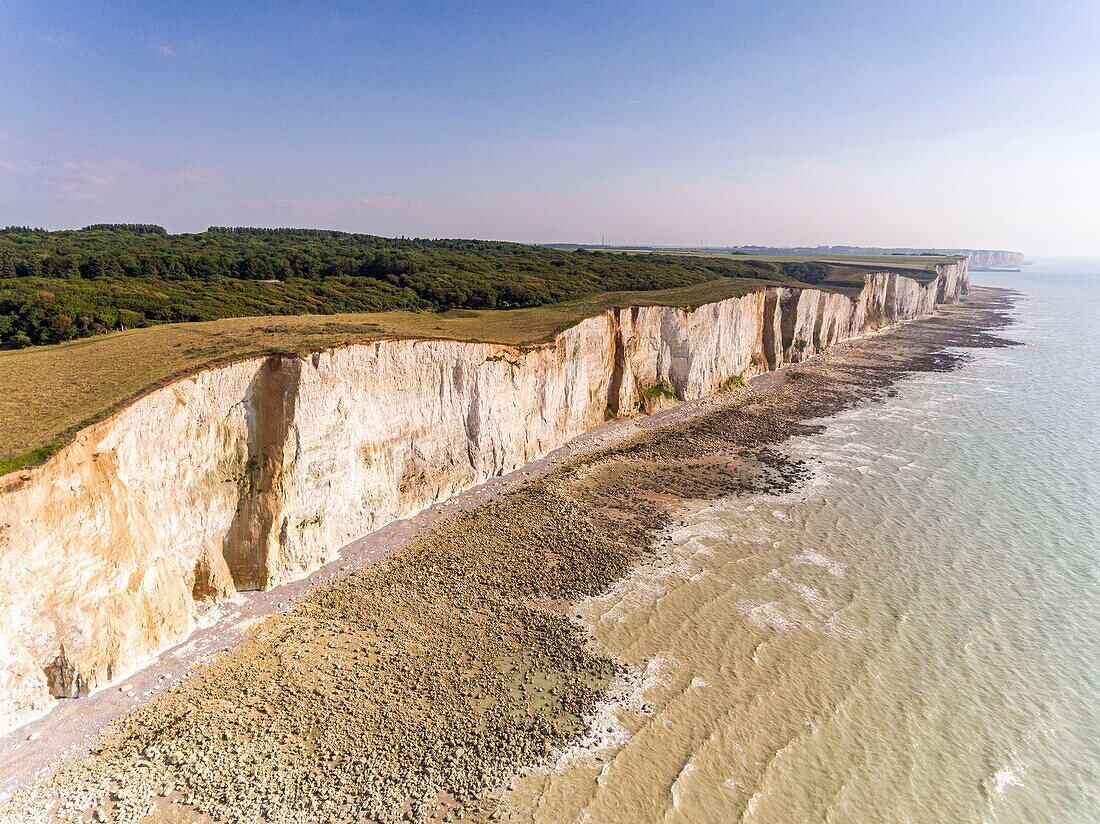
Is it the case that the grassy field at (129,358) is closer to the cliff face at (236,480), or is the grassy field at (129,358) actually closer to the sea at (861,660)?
the cliff face at (236,480)

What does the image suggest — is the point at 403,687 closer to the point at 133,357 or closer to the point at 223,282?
the point at 133,357

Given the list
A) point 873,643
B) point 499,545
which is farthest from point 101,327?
point 873,643

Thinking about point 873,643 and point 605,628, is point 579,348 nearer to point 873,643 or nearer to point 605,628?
point 605,628

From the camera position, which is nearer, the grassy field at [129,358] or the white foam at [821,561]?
the grassy field at [129,358]

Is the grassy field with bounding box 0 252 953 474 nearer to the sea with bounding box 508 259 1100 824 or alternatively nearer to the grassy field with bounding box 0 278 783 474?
the grassy field with bounding box 0 278 783 474

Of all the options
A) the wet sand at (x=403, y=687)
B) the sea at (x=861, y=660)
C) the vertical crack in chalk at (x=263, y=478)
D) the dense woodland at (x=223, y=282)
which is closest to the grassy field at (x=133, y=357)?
the vertical crack in chalk at (x=263, y=478)

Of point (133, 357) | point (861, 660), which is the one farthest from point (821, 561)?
point (133, 357)
